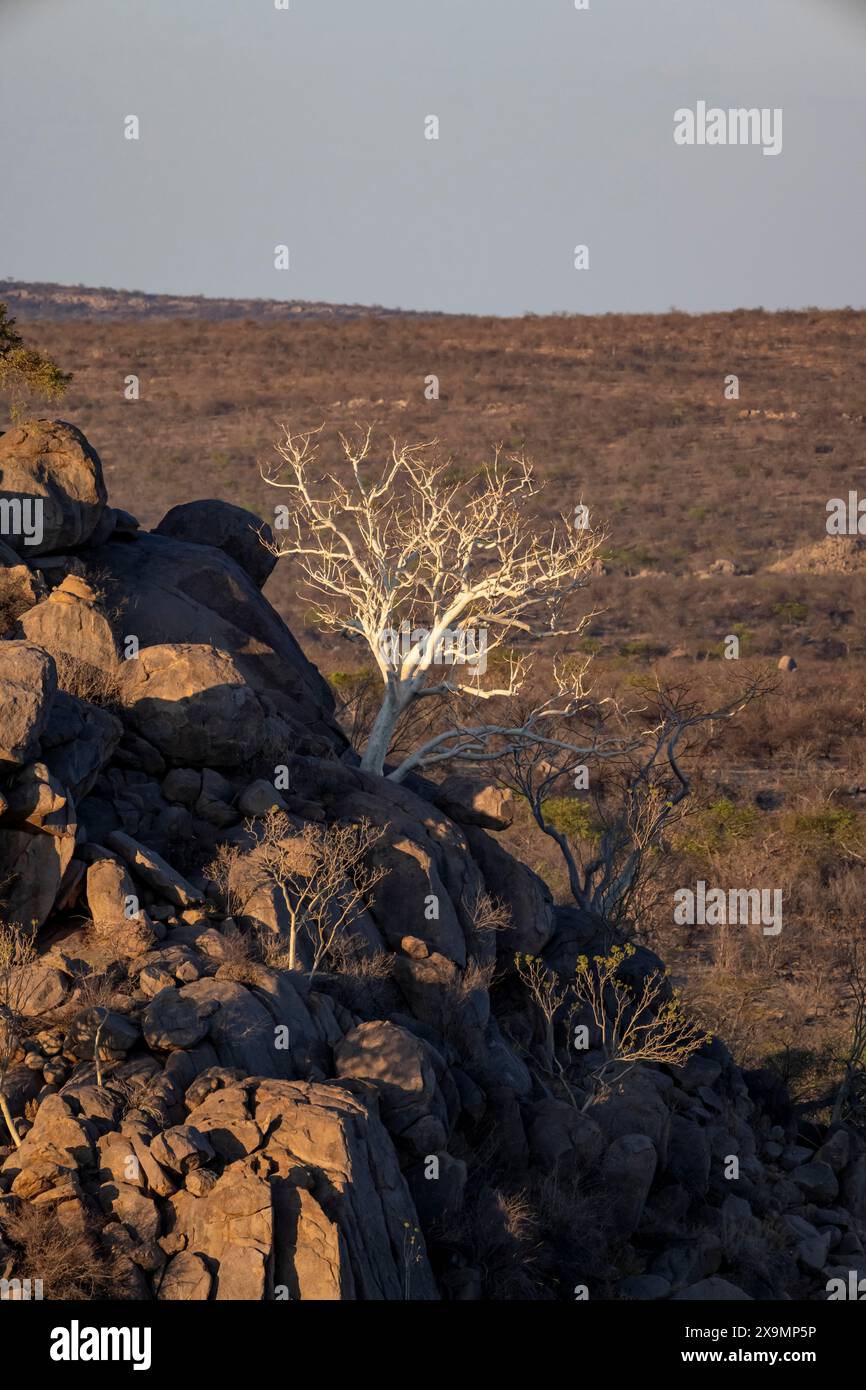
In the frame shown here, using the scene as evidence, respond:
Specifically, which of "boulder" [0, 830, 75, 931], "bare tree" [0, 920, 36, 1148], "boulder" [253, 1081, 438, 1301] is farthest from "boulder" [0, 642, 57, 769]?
"boulder" [253, 1081, 438, 1301]

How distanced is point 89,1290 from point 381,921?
6.15 metres

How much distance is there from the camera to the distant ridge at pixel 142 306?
111m

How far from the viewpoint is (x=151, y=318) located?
110 meters

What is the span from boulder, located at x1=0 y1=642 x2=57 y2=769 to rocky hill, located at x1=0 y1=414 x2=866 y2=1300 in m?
0.03

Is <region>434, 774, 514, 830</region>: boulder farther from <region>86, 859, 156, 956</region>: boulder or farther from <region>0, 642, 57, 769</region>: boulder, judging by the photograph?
<region>0, 642, 57, 769</region>: boulder

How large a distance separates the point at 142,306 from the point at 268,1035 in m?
108

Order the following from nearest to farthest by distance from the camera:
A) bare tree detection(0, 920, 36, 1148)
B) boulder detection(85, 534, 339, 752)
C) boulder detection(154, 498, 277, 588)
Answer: bare tree detection(0, 920, 36, 1148) < boulder detection(85, 534, 339, 752) < boulder detection(154, 498, 277, 588)

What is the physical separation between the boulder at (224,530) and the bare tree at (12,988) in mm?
8244

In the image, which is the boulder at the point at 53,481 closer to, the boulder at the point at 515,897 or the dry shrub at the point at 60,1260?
the boulder at the point at 515,897

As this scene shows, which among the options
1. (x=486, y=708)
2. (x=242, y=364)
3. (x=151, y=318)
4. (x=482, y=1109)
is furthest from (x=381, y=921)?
(x=151, y=318)

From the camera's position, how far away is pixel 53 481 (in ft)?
59.4

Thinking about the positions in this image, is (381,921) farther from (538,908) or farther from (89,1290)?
→ (89,1290)

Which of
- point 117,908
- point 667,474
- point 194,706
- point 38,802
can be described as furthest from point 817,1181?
point 667,474

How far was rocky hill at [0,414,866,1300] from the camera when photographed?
11477mm
